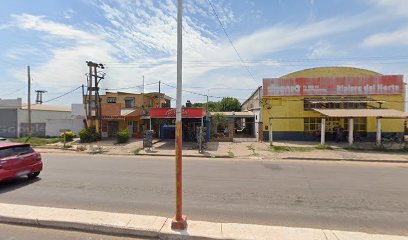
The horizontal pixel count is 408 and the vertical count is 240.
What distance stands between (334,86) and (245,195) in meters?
20.3

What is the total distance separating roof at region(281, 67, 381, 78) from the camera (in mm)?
23625

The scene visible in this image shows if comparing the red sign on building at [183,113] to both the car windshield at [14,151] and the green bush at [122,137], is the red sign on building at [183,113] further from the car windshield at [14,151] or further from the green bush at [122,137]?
the car windshield at [14,151]

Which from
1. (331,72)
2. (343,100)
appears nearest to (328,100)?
(343,100)

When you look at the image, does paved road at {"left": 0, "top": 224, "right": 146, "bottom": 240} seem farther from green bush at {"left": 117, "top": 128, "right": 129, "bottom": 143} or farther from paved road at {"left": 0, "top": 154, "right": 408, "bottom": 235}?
green bush at {"left": 117, "top": 128, "right": 129, "bottom": 143}

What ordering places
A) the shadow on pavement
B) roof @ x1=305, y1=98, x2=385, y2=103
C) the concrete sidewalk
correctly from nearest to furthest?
the concrete sidewalk, the shadow on pavement, roof @ x1=305, y1=98, x2=385, y2=103

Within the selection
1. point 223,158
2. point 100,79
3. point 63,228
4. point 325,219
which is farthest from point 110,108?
point 325,219

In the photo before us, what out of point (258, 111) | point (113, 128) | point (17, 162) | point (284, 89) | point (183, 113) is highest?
point (284, 89)

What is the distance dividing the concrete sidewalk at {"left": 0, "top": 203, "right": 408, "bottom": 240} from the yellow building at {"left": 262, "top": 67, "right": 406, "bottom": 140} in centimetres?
1874

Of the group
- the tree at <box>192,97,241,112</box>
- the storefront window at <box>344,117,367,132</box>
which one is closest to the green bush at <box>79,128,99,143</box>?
the storefront window at <box>344,117,367,132</box>

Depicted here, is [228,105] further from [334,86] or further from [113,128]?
[334,86]

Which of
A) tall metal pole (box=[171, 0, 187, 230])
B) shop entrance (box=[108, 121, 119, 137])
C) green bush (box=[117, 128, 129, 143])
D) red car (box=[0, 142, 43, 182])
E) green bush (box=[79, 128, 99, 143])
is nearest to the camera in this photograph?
tall metal pole (box=[171, 0, 187, 230])

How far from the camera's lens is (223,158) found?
49.4ft

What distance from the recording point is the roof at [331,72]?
23625 millimetres

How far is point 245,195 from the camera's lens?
6922 mm
